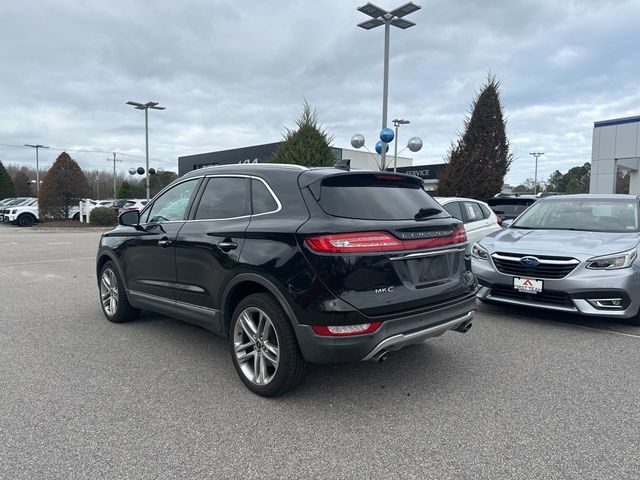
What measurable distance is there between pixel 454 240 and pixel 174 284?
2.51 m

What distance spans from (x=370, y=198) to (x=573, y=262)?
2.96 meters

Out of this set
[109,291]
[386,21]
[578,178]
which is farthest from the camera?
[578,178]

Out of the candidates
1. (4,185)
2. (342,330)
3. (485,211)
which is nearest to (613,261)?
(342,330)

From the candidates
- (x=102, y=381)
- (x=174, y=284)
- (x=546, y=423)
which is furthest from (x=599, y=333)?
(x=102, y=381)

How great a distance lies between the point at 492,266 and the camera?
5824mm

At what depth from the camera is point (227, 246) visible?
3748 mm

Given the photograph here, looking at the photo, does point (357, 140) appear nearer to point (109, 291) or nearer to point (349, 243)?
point (109, 291)

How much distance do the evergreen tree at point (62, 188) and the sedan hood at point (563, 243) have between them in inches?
946

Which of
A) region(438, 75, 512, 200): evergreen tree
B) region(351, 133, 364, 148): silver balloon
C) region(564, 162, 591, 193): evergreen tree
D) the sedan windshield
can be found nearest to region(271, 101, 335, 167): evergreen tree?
region(351, 133, 364, 148): silver balloon

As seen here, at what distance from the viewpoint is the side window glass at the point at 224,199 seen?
A: 154 inches

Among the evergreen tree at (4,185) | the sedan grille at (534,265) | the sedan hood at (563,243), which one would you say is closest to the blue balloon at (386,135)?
the sedan hood at (563,243)

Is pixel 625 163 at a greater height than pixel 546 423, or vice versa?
pixel 625 163

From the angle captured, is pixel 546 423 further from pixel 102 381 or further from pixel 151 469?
pixel 102 381

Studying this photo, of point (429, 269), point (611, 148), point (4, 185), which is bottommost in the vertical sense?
point (429, 269)
